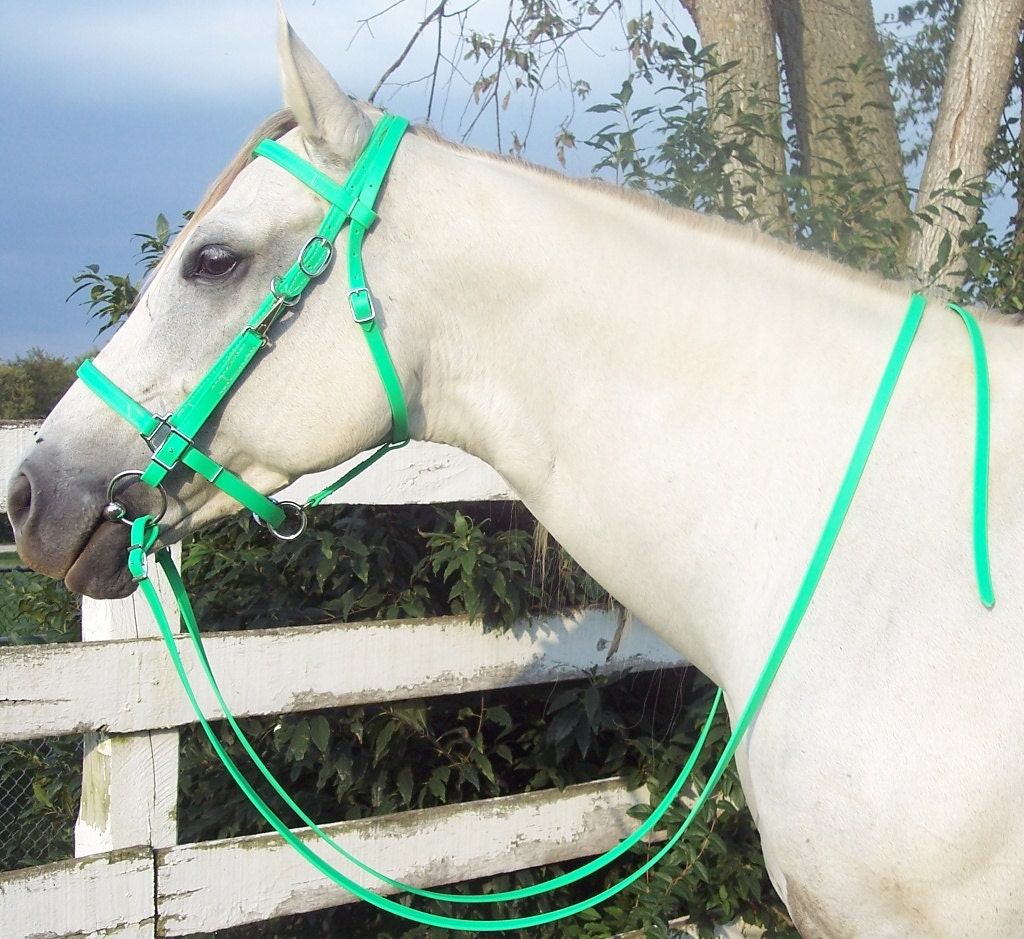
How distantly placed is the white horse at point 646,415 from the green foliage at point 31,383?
14748 millimetres

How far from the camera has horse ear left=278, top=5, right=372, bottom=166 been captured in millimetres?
1539

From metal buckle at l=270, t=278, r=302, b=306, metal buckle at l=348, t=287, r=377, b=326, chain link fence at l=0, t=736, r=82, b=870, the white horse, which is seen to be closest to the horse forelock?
the white horse

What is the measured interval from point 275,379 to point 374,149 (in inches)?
17.5

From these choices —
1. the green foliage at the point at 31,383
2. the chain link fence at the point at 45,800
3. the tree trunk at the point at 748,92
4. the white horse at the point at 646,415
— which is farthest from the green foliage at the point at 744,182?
the green foliage at the point at 31,383

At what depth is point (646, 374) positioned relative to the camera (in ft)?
5.32

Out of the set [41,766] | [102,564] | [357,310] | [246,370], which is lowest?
[41,766]

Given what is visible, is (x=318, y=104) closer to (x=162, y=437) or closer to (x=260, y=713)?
(x=162, y=437)

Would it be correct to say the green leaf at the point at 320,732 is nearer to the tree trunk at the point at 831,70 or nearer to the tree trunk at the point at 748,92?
the tree trunk at the point at 748,92

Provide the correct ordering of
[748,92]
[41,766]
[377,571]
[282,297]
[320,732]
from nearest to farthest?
[282,297]
[320,732]
[377,571]
[41,766]
[748,92]

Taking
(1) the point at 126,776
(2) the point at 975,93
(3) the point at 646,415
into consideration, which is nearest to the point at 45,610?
(1) the point at 126,776

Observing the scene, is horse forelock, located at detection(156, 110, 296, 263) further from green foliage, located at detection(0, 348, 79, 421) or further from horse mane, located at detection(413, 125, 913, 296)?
green foliage, located at detection(0, 348, 79, 421)

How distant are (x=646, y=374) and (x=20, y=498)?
3.63ft

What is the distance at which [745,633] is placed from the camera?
5.06 feet

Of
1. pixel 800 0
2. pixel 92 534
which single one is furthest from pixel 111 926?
pixel 800 0
